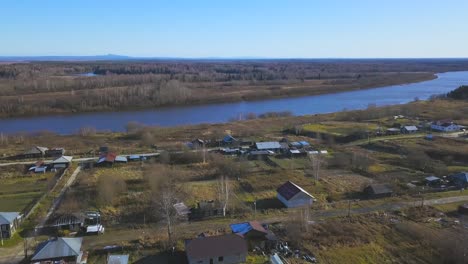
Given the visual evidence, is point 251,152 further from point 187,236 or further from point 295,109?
point 295,109

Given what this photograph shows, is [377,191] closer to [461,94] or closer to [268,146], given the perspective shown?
[268,146]

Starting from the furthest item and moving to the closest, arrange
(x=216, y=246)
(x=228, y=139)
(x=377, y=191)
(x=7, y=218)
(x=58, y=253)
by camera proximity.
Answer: (x=228, y=139)
(x=377, y=191)
(x=7, y=218)
(x=216, y=246)
(x=58, y=253)

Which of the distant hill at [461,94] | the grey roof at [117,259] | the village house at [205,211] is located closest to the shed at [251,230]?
the village house at [205,211]

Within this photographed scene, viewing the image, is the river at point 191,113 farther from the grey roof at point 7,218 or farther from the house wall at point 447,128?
the grey roof at point 7,218

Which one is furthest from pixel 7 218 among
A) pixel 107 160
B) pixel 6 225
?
pixel 107 160

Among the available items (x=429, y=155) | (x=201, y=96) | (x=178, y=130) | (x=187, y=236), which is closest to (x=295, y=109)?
(x=201, y=96)

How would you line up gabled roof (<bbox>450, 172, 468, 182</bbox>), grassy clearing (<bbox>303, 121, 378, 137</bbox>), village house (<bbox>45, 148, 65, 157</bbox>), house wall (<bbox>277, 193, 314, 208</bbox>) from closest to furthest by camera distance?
house wall (<bbox>277, 193, 314, 208</bbox>), gabled roof (<bbox>450, 172, 468, 182</bbox>), village house (<bbox>45, 148, 65, 157</bbox>), grassy clearing (<bbox>303, 121, 378, 137</bbox>)

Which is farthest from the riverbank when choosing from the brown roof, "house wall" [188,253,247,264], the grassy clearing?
"house wall" [188,253,247,264]

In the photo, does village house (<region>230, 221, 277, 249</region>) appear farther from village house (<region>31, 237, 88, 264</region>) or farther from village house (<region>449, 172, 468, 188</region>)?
village house (<region>449, 172, 468, 188</region>)
